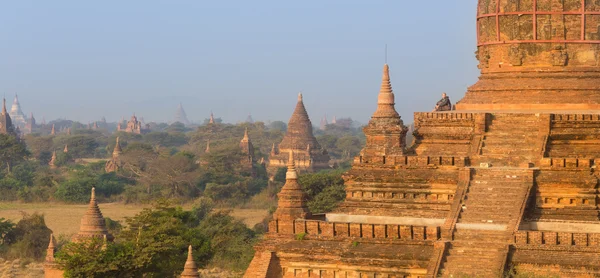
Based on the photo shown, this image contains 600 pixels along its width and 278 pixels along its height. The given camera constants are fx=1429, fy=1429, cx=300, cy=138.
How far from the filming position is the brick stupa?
83.9m

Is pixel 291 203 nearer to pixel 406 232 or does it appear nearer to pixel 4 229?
pixel 406 232

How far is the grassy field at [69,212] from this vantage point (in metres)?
56.5

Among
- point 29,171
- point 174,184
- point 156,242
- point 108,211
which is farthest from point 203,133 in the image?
point 156,242

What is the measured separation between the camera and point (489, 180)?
84.0 ft

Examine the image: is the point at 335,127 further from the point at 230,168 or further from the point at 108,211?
the point at 108,211

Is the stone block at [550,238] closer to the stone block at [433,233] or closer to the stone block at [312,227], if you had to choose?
the stone block at [433,233]

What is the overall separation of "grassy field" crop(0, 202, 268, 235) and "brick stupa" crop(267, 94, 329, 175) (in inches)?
711

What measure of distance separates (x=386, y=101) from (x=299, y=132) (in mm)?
55562

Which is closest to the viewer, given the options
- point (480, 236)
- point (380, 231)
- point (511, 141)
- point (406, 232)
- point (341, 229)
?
point (480, 236)

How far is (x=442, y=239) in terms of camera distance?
23906 mm

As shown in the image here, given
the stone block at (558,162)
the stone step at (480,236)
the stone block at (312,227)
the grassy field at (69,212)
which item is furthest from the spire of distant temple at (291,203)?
the grassy field at (69,212)

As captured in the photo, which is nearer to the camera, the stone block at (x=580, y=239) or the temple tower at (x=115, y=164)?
the stone block at (x=580, y=239)

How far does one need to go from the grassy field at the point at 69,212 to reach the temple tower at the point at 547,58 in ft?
89.3

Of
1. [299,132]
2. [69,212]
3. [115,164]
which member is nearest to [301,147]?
[299,132]
